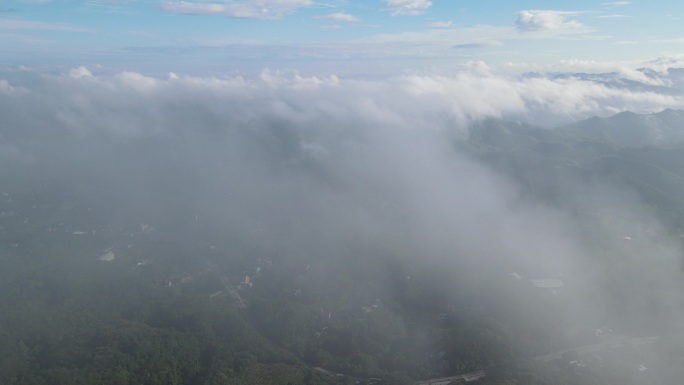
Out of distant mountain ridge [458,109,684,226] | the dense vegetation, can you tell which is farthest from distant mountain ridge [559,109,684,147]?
the dense vegetation

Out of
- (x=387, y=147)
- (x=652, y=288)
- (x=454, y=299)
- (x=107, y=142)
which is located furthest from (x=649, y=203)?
(x=107, y=142)

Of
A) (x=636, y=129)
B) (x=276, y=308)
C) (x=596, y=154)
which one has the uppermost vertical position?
(x=636, y=129)

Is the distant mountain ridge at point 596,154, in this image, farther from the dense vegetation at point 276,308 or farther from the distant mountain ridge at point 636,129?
the dense vegetation at point 276,308

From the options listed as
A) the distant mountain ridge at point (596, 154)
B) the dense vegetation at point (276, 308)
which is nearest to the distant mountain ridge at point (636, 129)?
the distant mountain ridge at point (596, 154)

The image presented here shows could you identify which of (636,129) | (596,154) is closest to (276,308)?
(596,154)

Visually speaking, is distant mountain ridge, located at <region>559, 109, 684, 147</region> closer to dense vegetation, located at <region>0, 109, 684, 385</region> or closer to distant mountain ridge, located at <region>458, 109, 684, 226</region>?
distant mountain ridge, located at <region>458, 109, 684, 226</region>

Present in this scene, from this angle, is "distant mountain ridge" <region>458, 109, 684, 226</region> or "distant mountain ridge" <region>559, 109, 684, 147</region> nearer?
"distant mountain ridge" <region>458, 109, 684, 226</region>

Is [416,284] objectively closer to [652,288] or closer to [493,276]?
[493,276]

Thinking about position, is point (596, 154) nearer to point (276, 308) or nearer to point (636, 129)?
point (636, 129)
